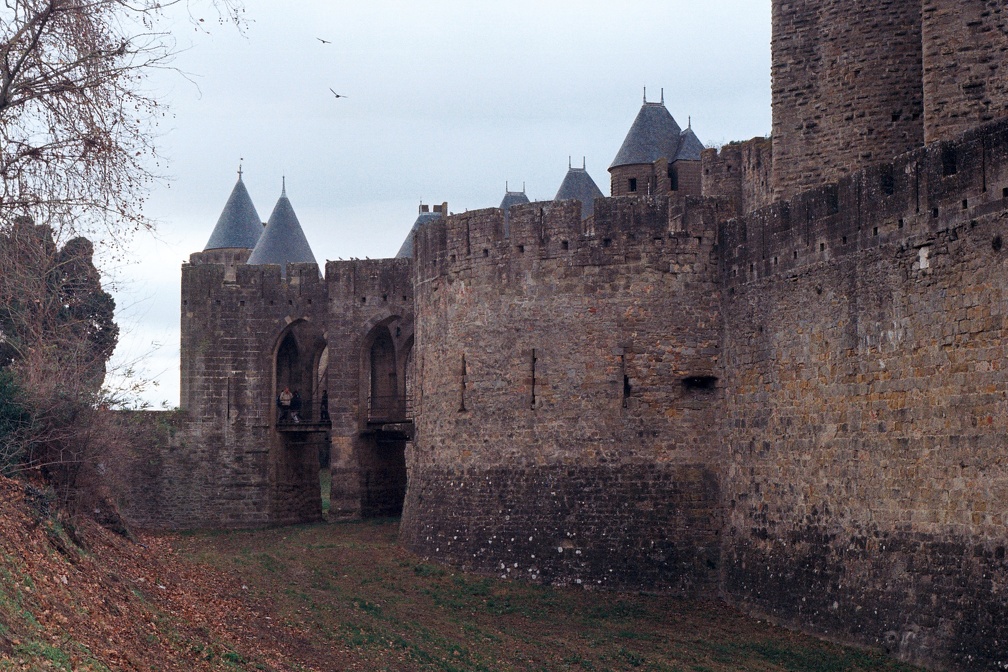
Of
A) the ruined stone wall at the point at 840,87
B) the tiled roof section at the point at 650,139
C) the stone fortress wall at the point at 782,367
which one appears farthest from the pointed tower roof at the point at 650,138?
the ruined stone wall at the point at 840,87

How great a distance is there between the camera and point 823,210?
55.9 ft

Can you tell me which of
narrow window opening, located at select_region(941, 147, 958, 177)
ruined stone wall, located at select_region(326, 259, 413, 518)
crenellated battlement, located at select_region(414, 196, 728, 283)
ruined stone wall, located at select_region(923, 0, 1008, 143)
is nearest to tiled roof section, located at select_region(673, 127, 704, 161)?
ruined stone wall, located at select_region(326, 259, 413, 518)

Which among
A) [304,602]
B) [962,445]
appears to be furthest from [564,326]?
[962,445]

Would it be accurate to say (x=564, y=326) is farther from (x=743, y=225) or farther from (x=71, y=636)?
(x=71, y=636)

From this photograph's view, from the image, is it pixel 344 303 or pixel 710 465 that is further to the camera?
pixel 344 303

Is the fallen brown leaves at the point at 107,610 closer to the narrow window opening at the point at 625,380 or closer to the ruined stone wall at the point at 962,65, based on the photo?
the narrow window opening at the point at 625,380

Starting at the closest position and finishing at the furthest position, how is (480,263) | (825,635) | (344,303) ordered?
(825,635), (480,263), (344,303)

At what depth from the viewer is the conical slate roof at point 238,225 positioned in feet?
168

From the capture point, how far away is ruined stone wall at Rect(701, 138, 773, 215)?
88.1 ft

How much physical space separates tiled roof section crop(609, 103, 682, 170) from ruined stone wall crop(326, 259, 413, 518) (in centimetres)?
620

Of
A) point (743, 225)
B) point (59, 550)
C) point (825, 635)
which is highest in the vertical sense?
point (743, 225)

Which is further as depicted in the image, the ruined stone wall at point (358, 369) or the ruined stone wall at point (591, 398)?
the ruined stone wall at point (358, 369)

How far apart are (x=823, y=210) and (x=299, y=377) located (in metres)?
17.7

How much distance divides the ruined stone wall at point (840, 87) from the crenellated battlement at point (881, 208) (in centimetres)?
157
